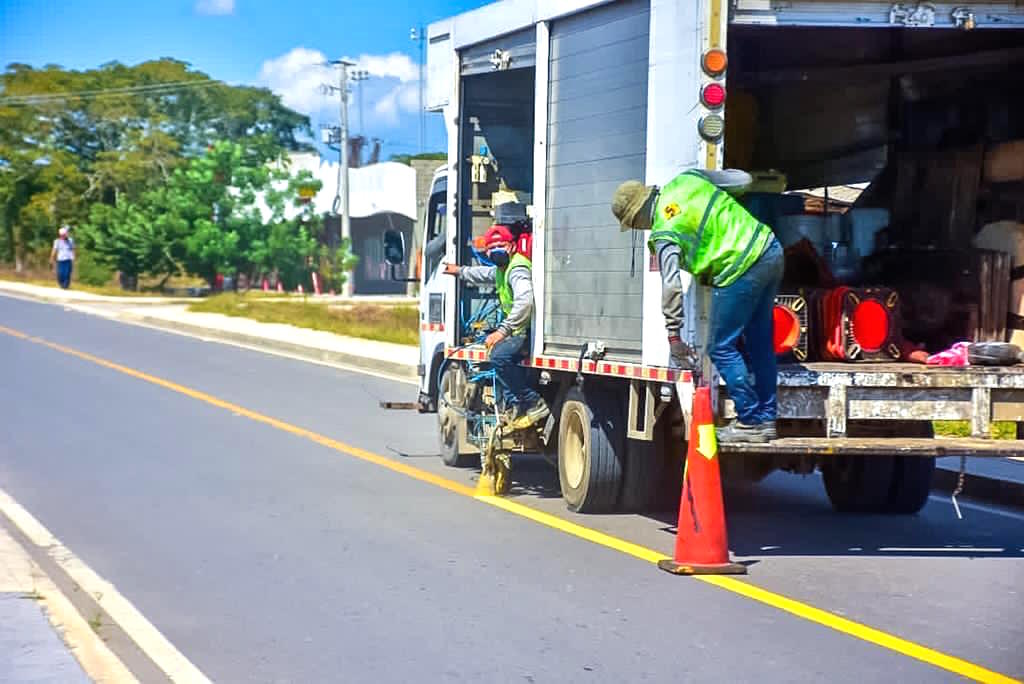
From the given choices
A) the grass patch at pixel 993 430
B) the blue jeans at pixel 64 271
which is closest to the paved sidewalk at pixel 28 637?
the grass patch at pixel 993 430

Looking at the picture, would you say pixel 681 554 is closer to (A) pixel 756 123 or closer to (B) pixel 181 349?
(A) pixel 756 123

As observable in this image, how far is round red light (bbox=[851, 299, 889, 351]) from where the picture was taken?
33.5 feet

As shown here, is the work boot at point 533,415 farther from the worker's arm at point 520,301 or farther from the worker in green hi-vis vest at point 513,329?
the worker's arm at point 520,301

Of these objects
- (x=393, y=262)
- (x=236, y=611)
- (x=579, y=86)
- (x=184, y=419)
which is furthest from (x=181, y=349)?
(x=236, y=611)

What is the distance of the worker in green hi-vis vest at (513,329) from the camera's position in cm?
→ 1112

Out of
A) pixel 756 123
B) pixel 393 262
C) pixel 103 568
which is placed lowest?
pixel 103 568

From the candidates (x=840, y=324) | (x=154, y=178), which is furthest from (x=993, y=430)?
(x=154, y=178)

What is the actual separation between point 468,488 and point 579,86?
3.35 meters

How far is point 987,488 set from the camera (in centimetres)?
1233

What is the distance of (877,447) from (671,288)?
1.51 m

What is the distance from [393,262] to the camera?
565 inches

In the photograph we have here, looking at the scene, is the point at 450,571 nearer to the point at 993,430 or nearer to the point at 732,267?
the point at 732,267

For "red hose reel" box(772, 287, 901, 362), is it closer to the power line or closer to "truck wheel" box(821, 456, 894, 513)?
"truck wheel" box(821, 456, 894, 513)

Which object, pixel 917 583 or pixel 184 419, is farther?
pixel 184 419
